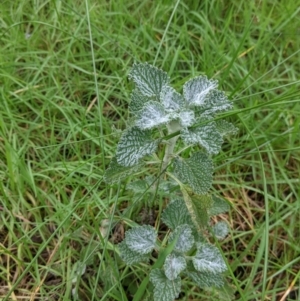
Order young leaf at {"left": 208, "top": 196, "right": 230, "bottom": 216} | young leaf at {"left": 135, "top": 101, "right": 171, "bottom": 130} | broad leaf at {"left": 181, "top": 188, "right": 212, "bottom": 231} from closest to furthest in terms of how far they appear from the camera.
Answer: young leaf at {"left": 135, "top": 101, "right": 171, "bottom": 130} < broad leaf at {"left": 181, "top": 188, "right": 212, "bottom": 231} < young leaf at {"left": 208, "top": 196, "right": 230, "bottom": 216}

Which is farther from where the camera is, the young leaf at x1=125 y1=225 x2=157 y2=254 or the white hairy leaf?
the white hairy leaf

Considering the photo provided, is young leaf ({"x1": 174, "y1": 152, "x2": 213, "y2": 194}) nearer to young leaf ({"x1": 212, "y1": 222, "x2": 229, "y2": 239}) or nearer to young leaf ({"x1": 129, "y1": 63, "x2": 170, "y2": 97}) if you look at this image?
young leaf ({"x1": 129, "y1": 63, "x2": 170, "y2": 97})

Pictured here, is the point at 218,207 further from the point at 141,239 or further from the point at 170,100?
the point at 170,100

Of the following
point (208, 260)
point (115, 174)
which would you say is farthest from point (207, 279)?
point (115, 174)

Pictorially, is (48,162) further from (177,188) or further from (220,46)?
(220,46)

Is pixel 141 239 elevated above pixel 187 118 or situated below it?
below

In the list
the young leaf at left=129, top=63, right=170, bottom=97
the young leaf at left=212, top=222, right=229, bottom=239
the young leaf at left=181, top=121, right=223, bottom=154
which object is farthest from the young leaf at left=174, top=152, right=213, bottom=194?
the young leaf at left=212, top=222, right=229, bottom=239

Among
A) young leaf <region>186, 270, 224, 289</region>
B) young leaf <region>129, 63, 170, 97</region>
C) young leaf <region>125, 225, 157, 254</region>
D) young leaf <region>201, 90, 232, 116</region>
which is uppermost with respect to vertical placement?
young leaf <region>129, 63, 170, 97</region>

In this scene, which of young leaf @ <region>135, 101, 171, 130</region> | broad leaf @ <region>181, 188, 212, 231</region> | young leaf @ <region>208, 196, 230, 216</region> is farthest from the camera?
young leaf @ <region>208, 196, 230, 216</region>
